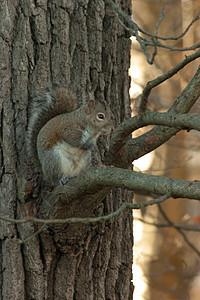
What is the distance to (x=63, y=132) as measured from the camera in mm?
2025

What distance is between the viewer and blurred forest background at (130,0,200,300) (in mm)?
4023

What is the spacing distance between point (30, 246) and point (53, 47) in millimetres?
788

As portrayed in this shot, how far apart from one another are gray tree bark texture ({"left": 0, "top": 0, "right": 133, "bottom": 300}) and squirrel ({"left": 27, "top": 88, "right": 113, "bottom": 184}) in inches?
1.9

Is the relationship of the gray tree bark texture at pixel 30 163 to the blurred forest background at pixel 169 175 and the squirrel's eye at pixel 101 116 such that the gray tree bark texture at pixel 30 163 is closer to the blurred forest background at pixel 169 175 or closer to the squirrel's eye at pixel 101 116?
the squirrel's eye at pixel 101 116

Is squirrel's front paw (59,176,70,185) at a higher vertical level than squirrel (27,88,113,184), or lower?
lower

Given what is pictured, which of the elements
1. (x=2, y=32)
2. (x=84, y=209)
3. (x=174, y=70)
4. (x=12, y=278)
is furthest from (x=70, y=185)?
(x=2, y=32)

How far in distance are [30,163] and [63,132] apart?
266 millimetres

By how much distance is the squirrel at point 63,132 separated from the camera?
1.86 metres

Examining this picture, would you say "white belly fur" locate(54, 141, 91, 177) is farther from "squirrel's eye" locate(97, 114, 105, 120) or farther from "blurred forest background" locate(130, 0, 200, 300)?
"blurred forest background" locate(130, 0, 200, 300)

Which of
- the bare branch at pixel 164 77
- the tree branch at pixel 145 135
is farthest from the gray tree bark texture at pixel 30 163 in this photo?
the bare branch at pixel 164 77

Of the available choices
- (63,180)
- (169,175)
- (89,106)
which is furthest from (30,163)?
(169,175)

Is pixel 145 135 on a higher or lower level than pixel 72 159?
lower

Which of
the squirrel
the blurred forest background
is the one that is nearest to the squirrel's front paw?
the squirrel

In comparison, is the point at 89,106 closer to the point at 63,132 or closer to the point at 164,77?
the point at 63,132
